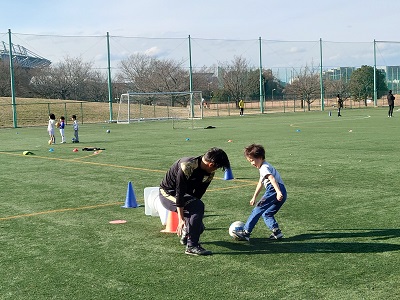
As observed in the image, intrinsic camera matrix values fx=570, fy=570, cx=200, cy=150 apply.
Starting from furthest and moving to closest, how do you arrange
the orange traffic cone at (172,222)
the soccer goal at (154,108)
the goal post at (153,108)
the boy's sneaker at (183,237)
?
the goal post at (153,108) < the soccer goal at (154,108) < the orange traffic cone at (172,222) < the boy's sneaker at (183,237)

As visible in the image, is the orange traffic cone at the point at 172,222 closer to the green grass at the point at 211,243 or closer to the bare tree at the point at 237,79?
the green grass at the point at 211,243

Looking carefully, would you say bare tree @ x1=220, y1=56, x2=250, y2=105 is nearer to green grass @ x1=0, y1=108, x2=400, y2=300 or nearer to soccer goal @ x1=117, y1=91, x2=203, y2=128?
soccer goal @ x1=117, y1=91, x2=203, y2=128

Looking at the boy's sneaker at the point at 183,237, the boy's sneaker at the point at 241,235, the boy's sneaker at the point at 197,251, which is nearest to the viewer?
the boy's sneaker at the point at 197,251

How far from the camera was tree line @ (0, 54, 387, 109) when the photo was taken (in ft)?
276

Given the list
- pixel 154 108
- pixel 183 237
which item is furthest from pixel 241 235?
pixel 154 108

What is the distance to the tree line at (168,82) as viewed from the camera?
84.1m

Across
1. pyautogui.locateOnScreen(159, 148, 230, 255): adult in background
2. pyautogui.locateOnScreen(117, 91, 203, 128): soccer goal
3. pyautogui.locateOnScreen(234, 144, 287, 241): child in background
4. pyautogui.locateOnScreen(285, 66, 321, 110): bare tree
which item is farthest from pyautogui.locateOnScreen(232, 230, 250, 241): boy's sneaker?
pyautogui.locateOnScreen(285, 66, 321, 110): bare tree

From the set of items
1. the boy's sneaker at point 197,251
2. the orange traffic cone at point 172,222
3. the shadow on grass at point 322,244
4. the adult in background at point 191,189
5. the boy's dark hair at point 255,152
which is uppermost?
the boy's dark hair at point 255,152

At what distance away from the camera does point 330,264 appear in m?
6.25

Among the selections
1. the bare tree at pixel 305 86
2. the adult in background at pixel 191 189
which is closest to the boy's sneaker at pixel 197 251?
the adult in background at pixel 191 189

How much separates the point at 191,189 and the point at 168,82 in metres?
80.3

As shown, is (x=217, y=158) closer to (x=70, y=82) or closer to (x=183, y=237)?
(x=183, y=237)

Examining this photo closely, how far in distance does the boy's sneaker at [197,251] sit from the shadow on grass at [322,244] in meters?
0.28

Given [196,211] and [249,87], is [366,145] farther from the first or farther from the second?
[249,87]
